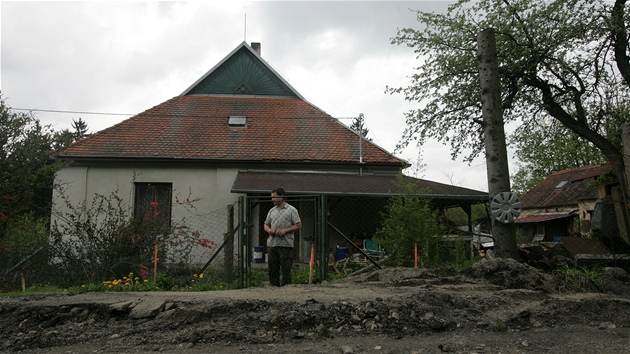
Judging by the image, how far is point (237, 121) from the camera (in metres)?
16.7

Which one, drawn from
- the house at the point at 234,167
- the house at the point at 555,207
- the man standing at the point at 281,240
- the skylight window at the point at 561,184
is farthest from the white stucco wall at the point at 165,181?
the skylight window at the point at 561,184

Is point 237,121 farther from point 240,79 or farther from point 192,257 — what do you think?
point 192,257

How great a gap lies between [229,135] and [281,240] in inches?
374

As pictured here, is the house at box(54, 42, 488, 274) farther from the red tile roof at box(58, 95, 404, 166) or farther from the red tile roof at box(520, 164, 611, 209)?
the red tile roof at box(520, 164, 611, 209)

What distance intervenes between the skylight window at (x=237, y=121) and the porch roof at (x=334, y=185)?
2.61 m

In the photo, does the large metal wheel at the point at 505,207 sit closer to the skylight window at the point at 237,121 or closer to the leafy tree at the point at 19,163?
the leafy tree at the point at 19,163

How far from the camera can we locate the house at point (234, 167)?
13398 mm

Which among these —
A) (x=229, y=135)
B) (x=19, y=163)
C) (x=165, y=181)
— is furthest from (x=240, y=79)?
(x=19, y=163)

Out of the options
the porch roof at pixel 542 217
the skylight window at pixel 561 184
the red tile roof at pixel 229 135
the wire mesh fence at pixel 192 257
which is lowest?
the wire mesh fence at pixel 192 257

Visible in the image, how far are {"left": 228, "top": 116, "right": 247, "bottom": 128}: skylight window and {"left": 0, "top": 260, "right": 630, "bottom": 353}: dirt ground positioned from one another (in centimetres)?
1160

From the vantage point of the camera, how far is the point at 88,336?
4.33 meters

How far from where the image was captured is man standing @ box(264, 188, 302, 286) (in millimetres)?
7051

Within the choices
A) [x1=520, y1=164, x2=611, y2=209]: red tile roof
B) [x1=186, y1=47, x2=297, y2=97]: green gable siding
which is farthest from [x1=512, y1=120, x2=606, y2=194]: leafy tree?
[x1=186, y1=47, x2=297, y2=97]: green gable siding

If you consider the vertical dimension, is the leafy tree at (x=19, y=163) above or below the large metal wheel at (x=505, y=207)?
above
